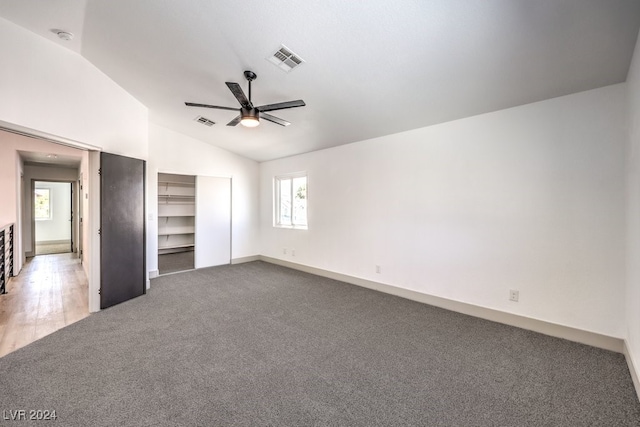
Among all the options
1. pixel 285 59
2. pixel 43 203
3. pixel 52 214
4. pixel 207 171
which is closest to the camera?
pixel 285 59

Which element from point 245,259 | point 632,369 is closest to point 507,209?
point 632,369

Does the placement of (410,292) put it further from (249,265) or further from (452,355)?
(249,265)

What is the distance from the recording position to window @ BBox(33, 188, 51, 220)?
953 centimetres

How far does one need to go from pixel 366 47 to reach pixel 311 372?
2.96 m

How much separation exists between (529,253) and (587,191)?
2.71 ft

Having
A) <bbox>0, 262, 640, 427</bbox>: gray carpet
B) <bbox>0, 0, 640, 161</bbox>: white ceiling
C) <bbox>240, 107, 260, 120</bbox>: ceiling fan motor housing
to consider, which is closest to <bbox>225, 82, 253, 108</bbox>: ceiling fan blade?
<bbox>240, 107, 260, 120</bbox>: ceiling fan motor housing

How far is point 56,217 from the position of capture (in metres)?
9.77

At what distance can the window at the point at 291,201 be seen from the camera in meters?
6.08

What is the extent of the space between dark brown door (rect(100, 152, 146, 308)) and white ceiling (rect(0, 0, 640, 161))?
1.29 metres

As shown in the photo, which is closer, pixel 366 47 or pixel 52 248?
pixel 366 47

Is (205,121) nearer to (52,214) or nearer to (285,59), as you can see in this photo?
(285,59)

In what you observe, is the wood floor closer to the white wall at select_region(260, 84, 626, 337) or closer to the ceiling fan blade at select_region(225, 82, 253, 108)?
the ceiling fan blade at select_region(225, 82, 253, 108)

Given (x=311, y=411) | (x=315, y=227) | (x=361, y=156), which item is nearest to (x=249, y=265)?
(x=315, y=227)

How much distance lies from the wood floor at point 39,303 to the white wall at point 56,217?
4737mm
